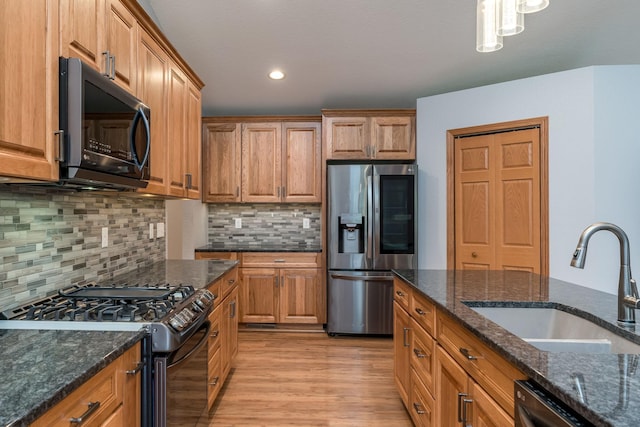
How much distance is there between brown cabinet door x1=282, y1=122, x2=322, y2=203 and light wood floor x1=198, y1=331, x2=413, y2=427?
162 centimetres

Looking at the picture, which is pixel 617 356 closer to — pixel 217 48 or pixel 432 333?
pixel 432 333

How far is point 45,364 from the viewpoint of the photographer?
938 millimetres

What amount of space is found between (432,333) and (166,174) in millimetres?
1770

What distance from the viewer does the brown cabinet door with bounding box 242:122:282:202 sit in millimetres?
4055

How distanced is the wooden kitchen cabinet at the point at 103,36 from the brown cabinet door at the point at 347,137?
228 centimetres

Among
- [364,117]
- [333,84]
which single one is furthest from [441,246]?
[333,84]

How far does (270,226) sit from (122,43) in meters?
2.90

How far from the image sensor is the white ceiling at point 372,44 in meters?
2.45

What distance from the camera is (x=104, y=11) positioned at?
1.52 metres

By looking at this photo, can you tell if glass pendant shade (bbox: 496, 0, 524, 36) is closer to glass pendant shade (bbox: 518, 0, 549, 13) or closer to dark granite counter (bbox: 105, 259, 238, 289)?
glass pendant shade (bbox: 518, 0, 549, 13)

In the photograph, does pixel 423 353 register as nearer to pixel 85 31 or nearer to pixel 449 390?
pixel 449 390

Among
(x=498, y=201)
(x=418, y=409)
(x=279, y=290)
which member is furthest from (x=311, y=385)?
(x=498, y=201)

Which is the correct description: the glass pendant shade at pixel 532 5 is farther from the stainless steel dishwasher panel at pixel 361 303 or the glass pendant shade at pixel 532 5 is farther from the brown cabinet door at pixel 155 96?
the stainless steel dishwasher panel at pixel 361 303

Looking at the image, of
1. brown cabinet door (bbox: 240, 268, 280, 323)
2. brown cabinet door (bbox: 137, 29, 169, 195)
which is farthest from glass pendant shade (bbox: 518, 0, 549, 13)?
brown cabinet door (bbox: 240, 268, 280, 323)
